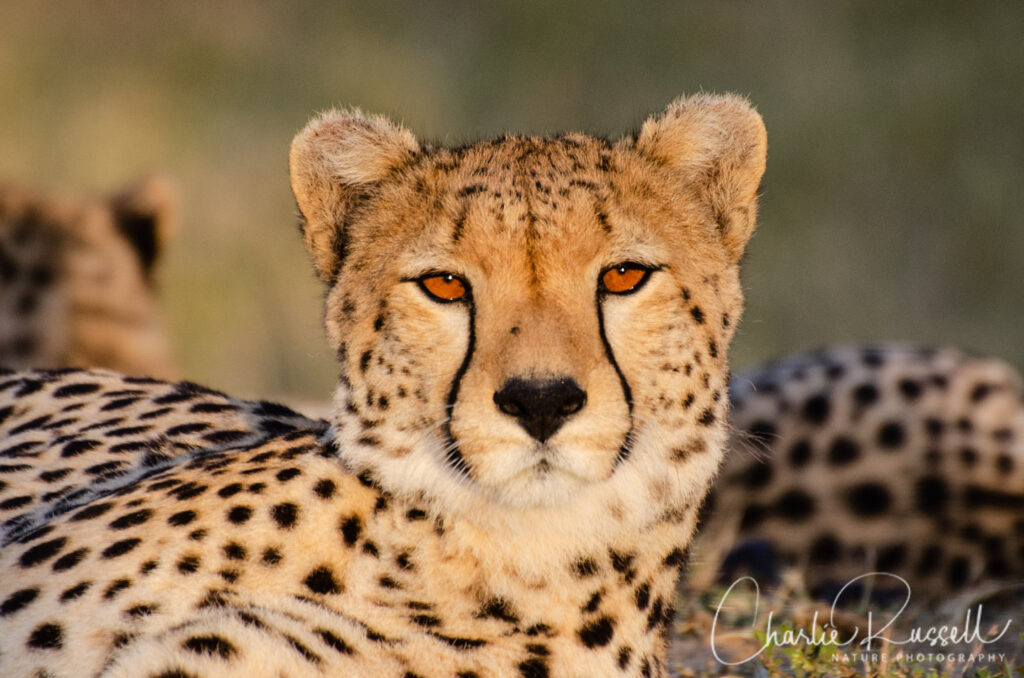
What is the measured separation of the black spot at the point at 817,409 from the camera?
4945 millimetres

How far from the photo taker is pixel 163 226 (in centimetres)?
616

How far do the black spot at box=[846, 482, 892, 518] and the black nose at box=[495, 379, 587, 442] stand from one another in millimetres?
2696

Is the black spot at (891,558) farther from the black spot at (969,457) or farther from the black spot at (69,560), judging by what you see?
the black spot at (69,560)

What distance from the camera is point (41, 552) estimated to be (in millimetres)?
2617

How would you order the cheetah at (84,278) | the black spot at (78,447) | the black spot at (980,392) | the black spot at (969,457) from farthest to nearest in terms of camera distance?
the cheetah at (84,278) → the black spot at (980,392) → the black spot at (969,457) → the black spot at (78,447)

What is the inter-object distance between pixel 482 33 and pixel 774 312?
421cm

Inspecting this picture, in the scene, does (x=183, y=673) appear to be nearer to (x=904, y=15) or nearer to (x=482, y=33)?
(x=482, y=33)

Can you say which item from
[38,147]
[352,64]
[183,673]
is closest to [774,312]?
[352,64]

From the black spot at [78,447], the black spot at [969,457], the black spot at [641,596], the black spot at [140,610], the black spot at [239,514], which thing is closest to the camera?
the black spot at [140,610]

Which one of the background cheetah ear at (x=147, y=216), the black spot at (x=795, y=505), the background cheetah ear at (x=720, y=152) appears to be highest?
the background cheetah ear at (x=720, y=152)

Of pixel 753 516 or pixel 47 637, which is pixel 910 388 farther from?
pixel 47 637

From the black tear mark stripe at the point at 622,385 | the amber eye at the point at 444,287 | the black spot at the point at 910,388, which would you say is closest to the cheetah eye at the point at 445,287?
the amber eye at the point at 444,287

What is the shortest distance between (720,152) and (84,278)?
12.4 feet
